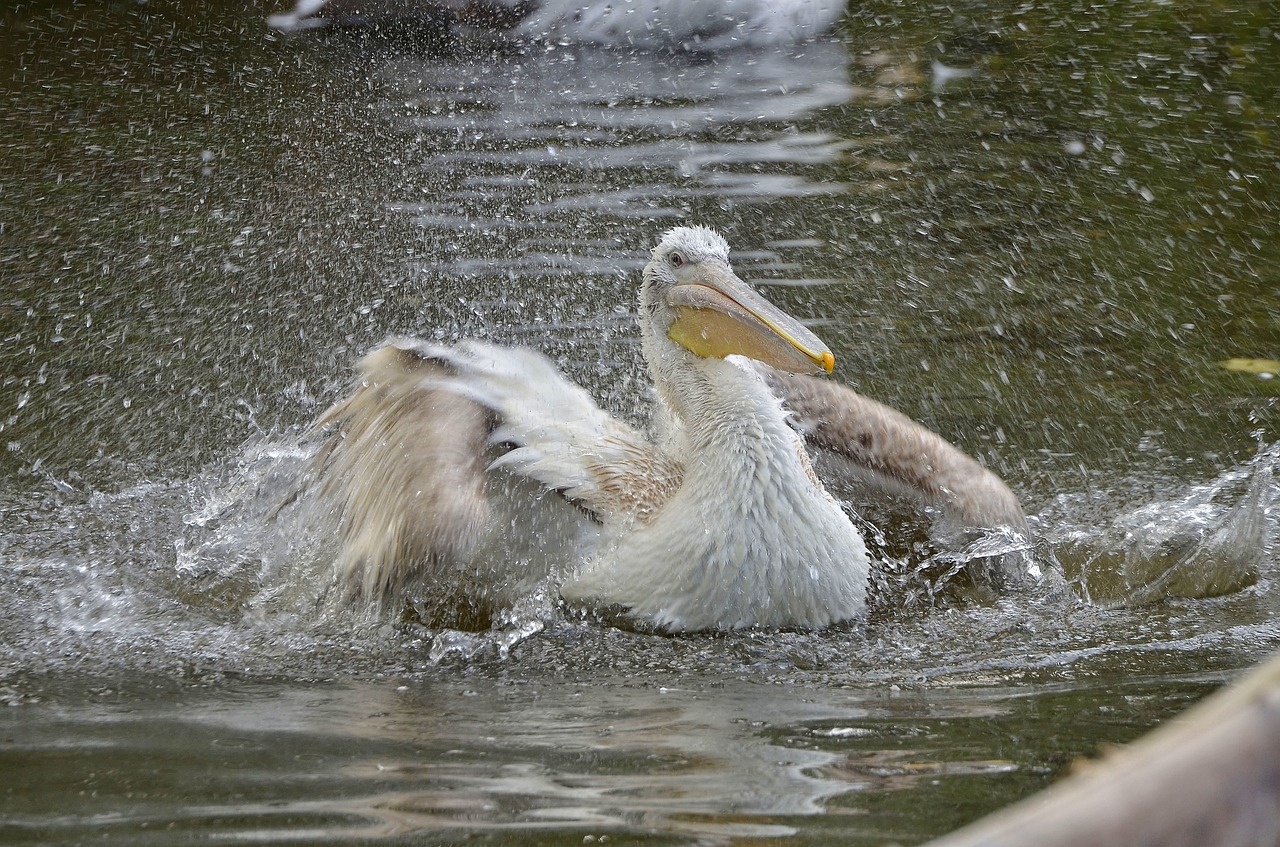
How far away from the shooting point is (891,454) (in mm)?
3971

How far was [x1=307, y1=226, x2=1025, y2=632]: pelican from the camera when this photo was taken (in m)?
3.31

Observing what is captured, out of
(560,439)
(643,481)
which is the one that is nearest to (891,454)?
(643,481)

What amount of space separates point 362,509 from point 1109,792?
2.89 m

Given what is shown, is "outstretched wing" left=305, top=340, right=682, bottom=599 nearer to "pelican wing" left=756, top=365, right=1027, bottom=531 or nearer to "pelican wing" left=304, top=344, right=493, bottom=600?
"pelican wing" left=304, top=344, right=493, bottom=600

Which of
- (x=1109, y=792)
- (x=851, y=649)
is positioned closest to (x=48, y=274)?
(x=851, y=649)

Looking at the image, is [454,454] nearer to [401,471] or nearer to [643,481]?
[401,471]

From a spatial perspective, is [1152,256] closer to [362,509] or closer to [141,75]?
[362,509]

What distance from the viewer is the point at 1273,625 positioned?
3.13m

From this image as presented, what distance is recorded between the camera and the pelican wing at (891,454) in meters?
3.83

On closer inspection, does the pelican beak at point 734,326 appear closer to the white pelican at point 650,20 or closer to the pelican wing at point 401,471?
the pelican wing at point 401,471

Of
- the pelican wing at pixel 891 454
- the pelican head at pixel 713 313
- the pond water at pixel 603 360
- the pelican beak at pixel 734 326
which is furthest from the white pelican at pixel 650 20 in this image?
the pelican beak at pixel 734 326

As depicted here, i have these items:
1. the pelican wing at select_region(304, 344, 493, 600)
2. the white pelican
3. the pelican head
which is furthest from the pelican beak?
the white pelican

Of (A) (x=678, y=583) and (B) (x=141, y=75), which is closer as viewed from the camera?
(A) (x=678, y=583)

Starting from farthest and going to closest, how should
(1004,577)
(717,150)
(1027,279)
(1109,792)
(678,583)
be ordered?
(717,150) < (1027,279) < (1004,577) < (678,583) < (1109,792)
